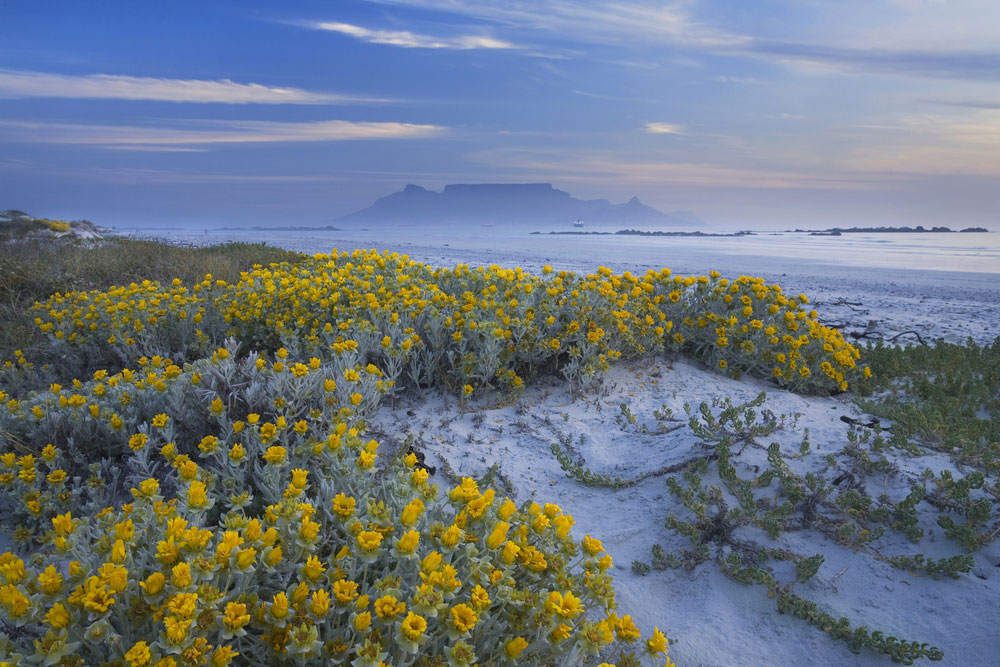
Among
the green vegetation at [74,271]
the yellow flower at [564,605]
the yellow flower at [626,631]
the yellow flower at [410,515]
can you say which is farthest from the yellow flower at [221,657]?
the green vegetation at [74,271]

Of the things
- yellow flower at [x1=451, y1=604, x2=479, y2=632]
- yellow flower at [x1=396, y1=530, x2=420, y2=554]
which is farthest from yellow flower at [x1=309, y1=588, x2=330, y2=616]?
yellow flower at [x1=451, y1=604, x2=479, y2=632]

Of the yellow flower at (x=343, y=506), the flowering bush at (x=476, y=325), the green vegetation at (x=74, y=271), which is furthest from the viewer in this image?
the green vegetation at (x=74, y=271)

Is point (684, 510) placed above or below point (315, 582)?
below

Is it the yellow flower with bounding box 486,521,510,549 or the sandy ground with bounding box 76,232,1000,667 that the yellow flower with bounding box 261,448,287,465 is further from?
the sandy ground with bounding box 76,232,1000,667

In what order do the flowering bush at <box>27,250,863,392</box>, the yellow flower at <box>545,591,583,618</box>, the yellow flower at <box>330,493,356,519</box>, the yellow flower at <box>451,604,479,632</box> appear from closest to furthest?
the yellow flower at <box>451,604,479,632</box>, the yellow flower at <box>545,591,583,618</box>, the yellow flower at <box>330,493,356,519</box>, the flowering bush at <box>27,250,863,392</box>

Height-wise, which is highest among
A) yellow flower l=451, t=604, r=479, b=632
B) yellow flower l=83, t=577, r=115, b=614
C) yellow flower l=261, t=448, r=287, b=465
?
yellow flower l=261, t=448, r=287, b=465

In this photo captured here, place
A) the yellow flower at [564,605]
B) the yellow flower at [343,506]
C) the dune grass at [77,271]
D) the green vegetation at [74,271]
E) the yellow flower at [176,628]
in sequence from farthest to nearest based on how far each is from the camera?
the dune grass at [77,271], the green vegetation at [74,271], the yellow flower at [343,506], the yellow flower at [564,605], the yellow flower at [176,628]

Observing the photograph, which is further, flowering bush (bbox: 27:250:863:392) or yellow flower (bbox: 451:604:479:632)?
flowering bush (bbox: 27:250:863:392)

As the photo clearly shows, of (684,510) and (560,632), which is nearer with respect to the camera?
(560,632)

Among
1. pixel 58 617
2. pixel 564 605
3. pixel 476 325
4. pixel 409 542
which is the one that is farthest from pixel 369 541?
pixel 476 325

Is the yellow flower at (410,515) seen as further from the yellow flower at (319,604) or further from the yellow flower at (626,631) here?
the yellow flower at (626,631)

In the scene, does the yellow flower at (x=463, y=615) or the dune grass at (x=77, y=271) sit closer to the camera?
the yellow flower at (x=463, y=615)

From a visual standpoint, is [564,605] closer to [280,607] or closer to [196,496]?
[280,607]

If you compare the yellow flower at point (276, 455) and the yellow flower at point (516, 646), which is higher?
the yellow flower at point (276, 455)
